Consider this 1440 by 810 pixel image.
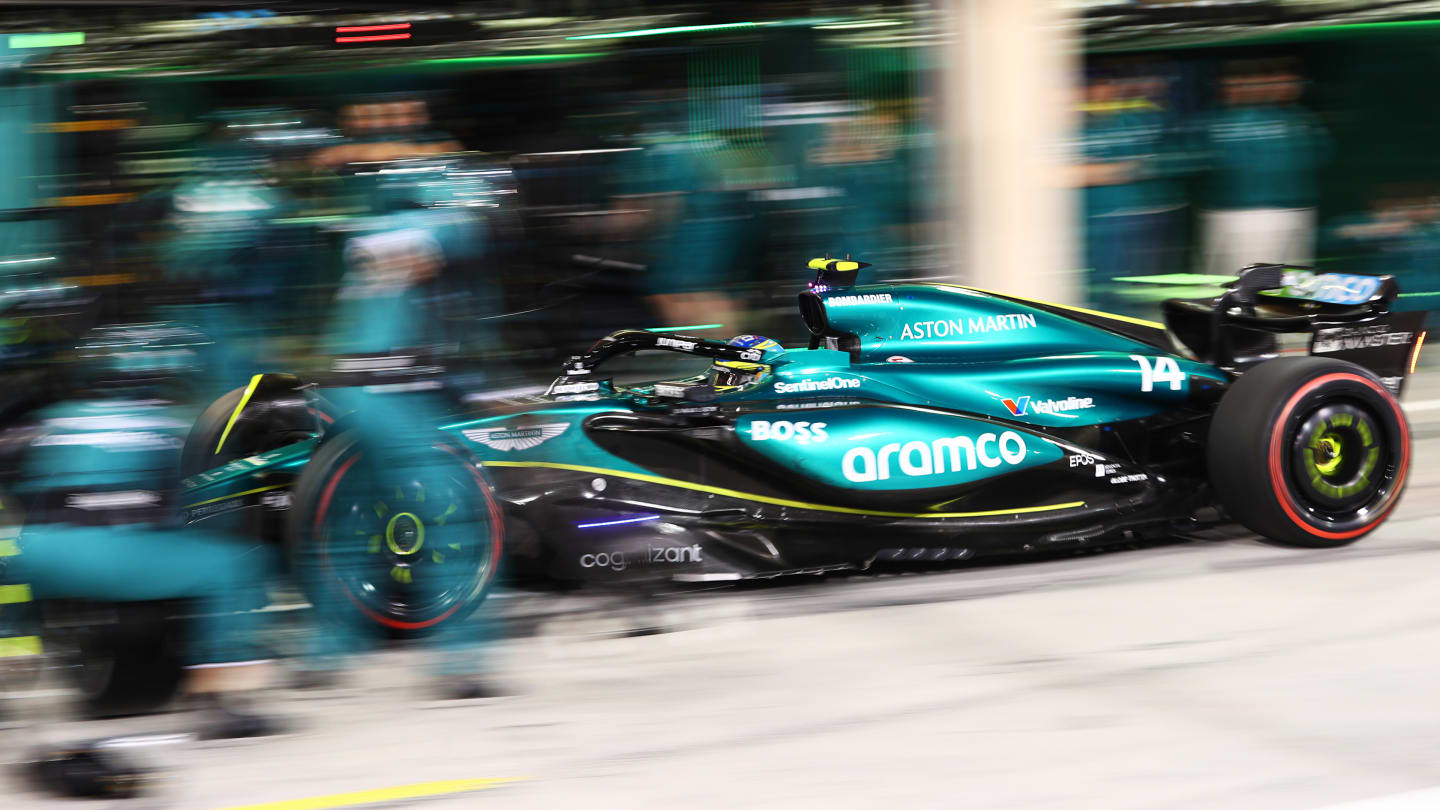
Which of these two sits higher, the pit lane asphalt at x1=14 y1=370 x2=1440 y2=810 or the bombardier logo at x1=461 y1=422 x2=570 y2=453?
the bombardier logo at x1=461 y1=422 x2=570 y2=453

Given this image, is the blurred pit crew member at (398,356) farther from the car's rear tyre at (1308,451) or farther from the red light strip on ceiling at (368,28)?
the red light strip on ceiling at (368,28)

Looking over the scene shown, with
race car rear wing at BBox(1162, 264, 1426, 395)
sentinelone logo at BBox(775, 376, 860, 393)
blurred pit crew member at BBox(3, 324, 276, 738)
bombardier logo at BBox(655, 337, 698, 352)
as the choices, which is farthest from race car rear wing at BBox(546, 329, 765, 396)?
race car rear wing at BBox(1162, 264, 1426, 395)

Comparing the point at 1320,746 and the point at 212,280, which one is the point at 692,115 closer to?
the point at 212,280

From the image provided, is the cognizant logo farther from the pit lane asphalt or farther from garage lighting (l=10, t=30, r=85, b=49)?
garage lighting (l=10, t=30, r=85, b=49)

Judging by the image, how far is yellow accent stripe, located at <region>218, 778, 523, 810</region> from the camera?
3.06 meters

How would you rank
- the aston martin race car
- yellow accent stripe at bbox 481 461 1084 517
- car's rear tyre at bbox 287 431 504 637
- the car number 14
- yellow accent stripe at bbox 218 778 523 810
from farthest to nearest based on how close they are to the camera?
the car number 14 < yellow accent stripe at bbox 481 461 1084 517 < the aston martin race car < car's rear tyre at bbox 287 431 504 637 < yellow accent stripe at bbox 218 778 523 810

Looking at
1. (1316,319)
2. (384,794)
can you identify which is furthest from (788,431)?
(1316,319)

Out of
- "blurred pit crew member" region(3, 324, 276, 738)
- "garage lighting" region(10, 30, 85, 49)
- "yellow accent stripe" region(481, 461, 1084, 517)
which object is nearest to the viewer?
"blurred pit crew member" region(3, 324, 276, 738)

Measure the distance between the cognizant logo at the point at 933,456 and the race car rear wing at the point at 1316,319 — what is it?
1021mm

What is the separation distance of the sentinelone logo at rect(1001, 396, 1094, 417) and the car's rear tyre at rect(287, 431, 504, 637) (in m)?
1.74

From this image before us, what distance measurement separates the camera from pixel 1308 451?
15.5ft

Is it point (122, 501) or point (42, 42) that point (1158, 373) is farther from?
point (42, 42)

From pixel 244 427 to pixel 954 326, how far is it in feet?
7.75

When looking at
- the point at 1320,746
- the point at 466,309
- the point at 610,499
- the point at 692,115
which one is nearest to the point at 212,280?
the point at 466,309
